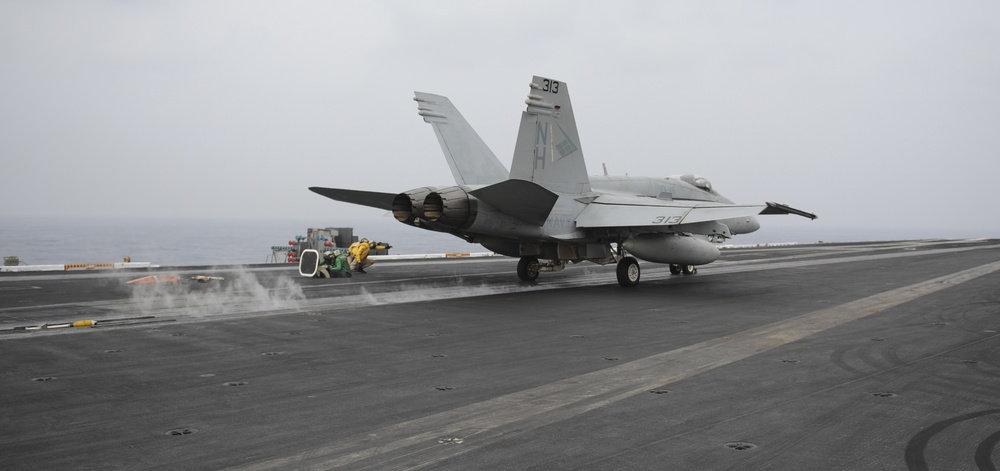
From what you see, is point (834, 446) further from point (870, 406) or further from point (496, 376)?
point (496, 376)

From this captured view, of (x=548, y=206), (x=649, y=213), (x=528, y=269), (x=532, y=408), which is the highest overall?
(x=548, y=206)

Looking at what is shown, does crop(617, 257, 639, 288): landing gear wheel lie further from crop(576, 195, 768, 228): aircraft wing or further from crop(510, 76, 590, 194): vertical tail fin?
crop(510, 76, 590, 194): vertical tail fin

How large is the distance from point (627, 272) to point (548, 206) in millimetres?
3471

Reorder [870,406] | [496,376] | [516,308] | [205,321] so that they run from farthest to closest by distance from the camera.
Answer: [516,308], [205,321], [496,376], [870,406]

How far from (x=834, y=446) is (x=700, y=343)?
490cm

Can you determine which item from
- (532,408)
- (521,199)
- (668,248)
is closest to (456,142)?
(521,199)

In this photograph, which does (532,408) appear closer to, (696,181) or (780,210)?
(780,210)

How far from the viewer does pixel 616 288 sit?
19.0 m

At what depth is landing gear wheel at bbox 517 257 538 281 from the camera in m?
20.4

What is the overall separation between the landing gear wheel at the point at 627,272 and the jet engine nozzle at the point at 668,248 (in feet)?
0.85

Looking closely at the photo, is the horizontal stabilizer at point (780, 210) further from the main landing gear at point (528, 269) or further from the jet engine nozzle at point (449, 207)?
the jet engine nozzle at point (449, 207)

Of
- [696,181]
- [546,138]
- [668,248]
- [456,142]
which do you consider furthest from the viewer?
[696,181]

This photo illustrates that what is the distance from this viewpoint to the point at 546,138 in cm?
1731

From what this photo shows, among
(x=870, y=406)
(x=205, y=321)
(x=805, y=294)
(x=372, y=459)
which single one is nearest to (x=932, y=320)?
(x=805, y=294)
